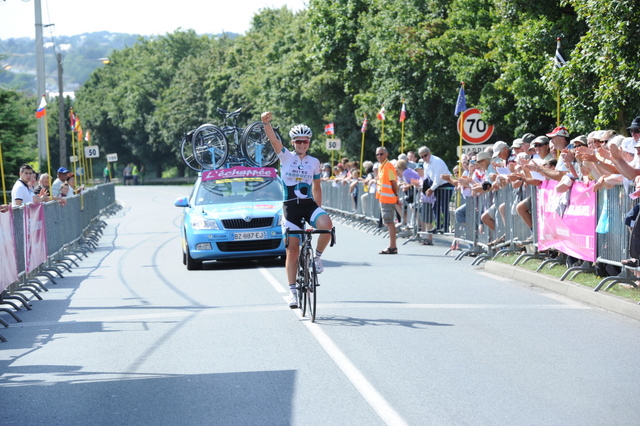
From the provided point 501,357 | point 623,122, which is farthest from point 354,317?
point 623,122

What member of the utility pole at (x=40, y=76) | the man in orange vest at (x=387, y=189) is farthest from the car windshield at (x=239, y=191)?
the utility pole at (x=40, y=76)

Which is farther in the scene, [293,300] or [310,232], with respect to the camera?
[293,300]

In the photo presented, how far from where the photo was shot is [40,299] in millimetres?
13141

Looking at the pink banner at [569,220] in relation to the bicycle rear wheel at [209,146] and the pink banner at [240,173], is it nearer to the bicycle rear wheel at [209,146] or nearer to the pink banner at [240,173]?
the pink banner at [240,173]

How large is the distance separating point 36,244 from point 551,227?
25.8ft

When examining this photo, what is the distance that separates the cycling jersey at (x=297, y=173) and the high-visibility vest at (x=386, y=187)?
30.0 ft

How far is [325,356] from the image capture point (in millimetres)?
8008

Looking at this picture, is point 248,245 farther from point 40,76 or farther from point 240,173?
point 40,76

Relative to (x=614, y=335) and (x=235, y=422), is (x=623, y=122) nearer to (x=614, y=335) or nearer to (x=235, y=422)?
(x=614, y=335)

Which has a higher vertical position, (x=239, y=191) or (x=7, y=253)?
(x=239, y=191)

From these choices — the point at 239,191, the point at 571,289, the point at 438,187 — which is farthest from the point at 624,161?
the point at 438,187

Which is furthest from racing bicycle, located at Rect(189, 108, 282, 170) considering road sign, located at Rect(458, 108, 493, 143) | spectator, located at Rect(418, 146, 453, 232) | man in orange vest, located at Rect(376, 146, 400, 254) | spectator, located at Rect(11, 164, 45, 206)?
spectator, located at Rect(11, 164, 45, 206)

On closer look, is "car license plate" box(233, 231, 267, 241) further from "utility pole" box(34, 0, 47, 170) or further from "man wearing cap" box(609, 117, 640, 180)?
"utility pole" box(34, 0, 47, 170)

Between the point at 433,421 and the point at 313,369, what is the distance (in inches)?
71.8
